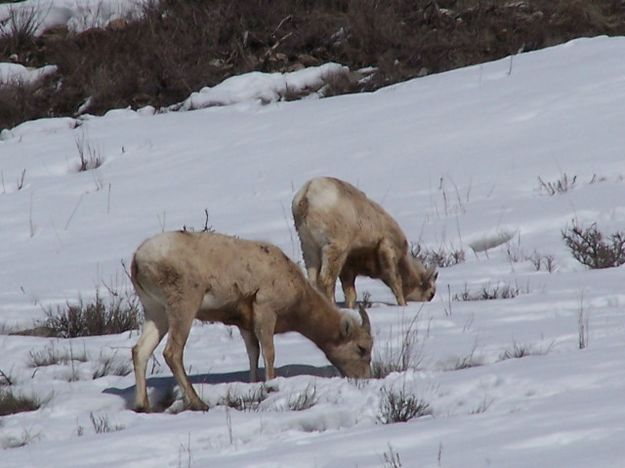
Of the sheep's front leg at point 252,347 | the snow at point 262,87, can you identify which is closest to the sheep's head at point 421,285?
the sheep's front leg at point 252,347

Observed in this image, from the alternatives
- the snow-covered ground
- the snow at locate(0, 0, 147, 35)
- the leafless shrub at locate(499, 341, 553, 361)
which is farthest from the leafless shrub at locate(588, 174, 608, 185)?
the snow at locate(0, 0, 147, 35)

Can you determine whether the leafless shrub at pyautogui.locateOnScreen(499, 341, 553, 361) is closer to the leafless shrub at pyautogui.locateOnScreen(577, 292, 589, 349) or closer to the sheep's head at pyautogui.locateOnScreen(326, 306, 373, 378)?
the leafless shrub at pyautogui.locateOnScreen(577, 292, 589, 349)

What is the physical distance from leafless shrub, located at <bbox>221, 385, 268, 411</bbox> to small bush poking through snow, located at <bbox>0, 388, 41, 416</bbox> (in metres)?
0.99

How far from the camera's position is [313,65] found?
66.6 feet

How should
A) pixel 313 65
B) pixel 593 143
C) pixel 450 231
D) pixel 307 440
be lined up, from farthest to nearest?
pixel 313 65 < pixel 593 143 < pixel 450 231 < pixel 307 440

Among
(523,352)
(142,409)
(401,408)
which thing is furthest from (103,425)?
(523,352)

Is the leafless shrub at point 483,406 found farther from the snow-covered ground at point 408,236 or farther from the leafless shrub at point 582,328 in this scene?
the leafless shrub at point 582,328

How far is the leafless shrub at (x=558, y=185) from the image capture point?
509 inches

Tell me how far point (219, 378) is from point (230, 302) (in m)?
0.49

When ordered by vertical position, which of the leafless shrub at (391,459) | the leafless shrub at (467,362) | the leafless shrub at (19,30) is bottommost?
the leafless shrub at (467,362)

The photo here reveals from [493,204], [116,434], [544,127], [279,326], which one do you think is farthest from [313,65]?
[116,434]

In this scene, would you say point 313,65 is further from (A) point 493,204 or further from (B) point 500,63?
(A) point 493,204

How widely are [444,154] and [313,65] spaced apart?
598 cm

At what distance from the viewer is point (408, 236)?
12.4m
